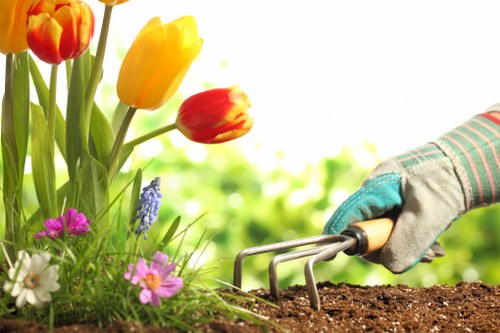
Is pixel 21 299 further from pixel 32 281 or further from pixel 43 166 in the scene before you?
pixel 43 166

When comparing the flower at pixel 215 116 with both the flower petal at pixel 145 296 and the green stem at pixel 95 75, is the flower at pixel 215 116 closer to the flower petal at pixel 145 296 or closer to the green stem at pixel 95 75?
the green stem at pixel 95 75

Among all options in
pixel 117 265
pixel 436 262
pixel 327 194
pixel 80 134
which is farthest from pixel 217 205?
pixel 117 265

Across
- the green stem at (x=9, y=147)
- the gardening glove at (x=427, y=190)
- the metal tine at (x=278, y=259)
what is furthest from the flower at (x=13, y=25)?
the gardening glove at (x=427, y=190)

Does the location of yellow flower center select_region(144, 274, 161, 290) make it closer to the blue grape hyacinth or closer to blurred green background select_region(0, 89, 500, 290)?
the blue grape hyacinth

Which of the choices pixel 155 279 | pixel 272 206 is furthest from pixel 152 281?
pixel 272 206

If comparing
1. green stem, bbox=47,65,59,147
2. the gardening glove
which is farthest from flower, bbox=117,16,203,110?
the gardening glove
